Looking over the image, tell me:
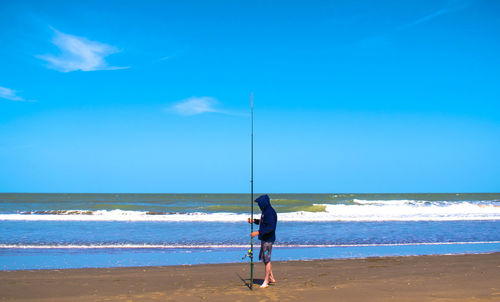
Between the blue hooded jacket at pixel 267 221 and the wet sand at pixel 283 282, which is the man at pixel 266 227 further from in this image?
the wet sand at pixel 283 282

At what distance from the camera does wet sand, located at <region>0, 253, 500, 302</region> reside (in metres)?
6.07

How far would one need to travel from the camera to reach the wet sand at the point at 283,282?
607 cm

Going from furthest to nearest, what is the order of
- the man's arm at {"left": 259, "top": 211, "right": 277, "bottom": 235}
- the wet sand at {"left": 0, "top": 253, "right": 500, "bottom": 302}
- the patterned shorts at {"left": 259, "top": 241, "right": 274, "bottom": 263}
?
the patterned shorts at {"left": 259, "top": 241, "right": 274, "bottom": 263} < the man's arm at {"left": 259, "top": 211, "right": 277, "bottom": 235} < the wet sand at {"left": 0, "top": 253, "right": 500, "bottom": 302}

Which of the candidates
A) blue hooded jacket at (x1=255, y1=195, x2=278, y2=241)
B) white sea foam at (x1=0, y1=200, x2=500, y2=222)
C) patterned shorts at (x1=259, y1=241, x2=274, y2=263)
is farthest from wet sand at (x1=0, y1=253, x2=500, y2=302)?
white sea foam at (x1=0, y1=200, x2=500, y2=222)

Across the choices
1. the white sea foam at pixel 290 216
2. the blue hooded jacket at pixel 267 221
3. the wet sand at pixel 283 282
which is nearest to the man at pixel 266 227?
the blue hooded jacket at pixel 267 221

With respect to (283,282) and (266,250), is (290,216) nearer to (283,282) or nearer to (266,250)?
(283,282)

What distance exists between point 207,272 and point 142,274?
1303 mm

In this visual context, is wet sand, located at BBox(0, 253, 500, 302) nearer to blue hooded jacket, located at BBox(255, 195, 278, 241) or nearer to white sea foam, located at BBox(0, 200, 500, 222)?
blue hooded jacket, located at BBox(255, 195, 278, 241)

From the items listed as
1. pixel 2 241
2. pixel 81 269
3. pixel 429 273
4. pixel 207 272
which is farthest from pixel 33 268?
pixel 429 273

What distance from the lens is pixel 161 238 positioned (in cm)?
1398

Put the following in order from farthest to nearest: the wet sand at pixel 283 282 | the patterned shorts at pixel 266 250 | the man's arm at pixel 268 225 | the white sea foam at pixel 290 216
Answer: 1. the white sea foam at pixel 290 216
2. the patterned shorts at pixel 266 250
3. the man's arm at pixel 268 225
4. the wet sand at pixel 283 282

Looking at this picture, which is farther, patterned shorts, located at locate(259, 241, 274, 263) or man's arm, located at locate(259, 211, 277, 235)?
patterned shorts, located at locate(259, 241, 274, 263)

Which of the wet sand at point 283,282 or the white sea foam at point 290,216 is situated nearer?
the wet sand at point 283,282

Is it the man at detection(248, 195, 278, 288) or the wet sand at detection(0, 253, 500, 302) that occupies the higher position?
the man at detection(248, 195, 278, 288)
